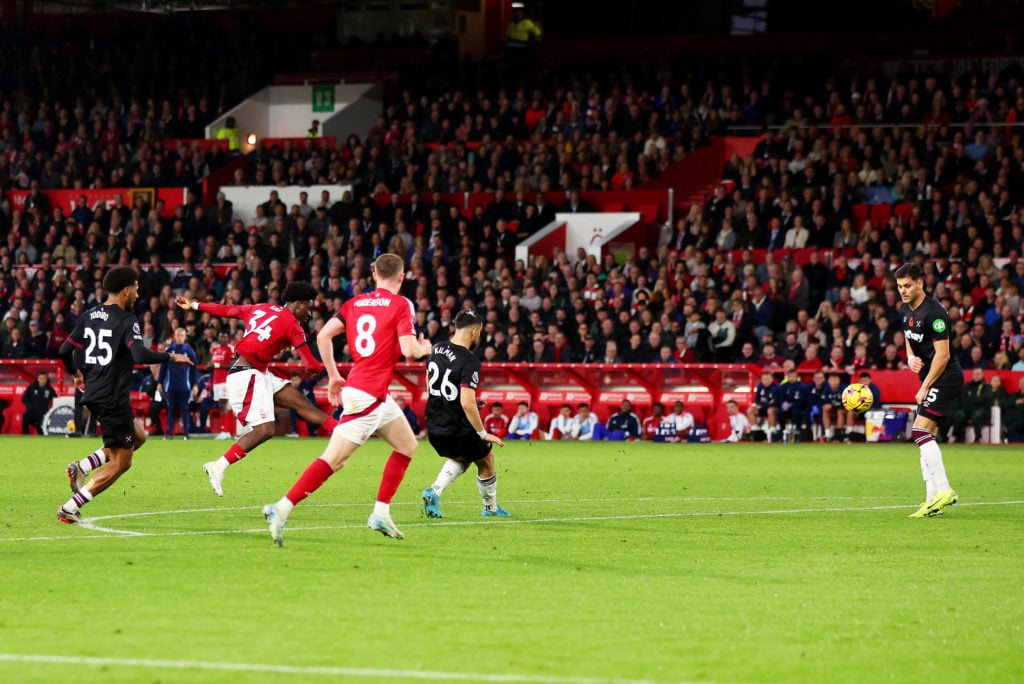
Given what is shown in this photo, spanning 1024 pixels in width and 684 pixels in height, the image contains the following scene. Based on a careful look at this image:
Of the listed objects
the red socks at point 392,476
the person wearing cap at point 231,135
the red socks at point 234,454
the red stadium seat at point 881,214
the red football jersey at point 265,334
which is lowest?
the red socks at point 234,454

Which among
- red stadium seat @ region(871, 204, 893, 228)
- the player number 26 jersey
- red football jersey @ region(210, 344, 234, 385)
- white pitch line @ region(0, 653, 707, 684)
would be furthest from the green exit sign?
white pitch line @ region(0, 653, 707, 684)

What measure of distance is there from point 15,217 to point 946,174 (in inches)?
890

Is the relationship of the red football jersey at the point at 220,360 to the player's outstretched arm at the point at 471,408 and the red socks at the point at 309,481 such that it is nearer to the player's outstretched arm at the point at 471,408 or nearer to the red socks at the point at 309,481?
the player's outstretched arm at the point at 471,408

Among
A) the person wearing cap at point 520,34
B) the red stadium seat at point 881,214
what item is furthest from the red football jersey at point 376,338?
the person wearing cap at point 520,34

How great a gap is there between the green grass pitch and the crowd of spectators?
42.1ft

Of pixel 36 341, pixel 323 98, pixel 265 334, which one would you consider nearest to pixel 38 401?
pixel 36 341

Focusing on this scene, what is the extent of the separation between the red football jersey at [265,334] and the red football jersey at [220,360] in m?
14.9

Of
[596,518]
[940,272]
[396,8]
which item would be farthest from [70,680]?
[396,8]

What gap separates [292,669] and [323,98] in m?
39.1

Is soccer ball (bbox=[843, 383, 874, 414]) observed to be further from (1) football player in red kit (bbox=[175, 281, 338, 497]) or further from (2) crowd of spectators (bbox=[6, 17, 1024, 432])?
(2) crowd of spectators (bbox=[6, 17, 1024, 432])

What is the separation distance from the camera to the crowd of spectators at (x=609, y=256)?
30875mm

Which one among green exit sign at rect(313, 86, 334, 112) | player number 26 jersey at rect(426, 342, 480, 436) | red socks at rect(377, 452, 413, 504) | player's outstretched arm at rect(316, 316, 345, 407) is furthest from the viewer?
green exit sign at rect(313, 86, 334, 112)

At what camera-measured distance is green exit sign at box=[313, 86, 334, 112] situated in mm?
45031

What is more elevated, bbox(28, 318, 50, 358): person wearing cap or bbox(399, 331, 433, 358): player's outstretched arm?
bbox(399, 331, 433, 358): player's outstretched arm
